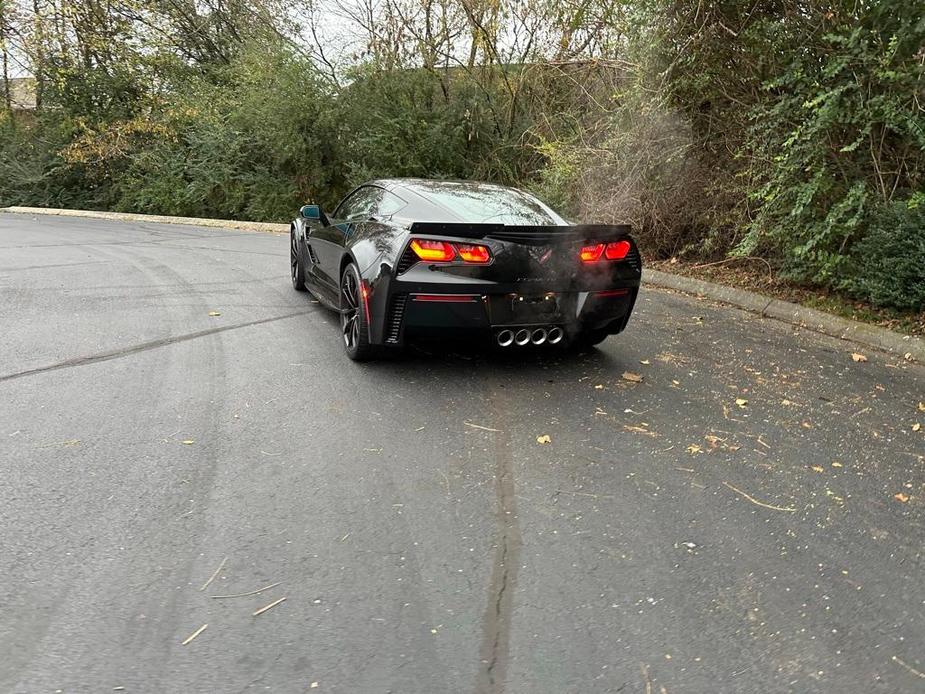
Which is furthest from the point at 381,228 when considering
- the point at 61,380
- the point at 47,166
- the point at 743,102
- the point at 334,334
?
the point at 47,166

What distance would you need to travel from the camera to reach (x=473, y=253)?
4.78 meters

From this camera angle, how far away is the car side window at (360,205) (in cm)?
599

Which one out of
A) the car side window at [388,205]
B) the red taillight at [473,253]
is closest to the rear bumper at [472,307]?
the red taillight at [473,253]

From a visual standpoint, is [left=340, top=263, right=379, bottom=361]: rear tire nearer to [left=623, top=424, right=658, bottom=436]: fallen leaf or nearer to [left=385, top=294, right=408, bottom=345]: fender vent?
[left=385, top=294, right=408, bottom=345]: fender vent

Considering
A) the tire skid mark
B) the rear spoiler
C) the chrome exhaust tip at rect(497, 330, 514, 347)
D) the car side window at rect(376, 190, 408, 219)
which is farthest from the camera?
the car side window at rect(376, 190, 408, 219)

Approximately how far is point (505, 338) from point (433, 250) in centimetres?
79

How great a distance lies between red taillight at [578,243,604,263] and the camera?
16.6ft

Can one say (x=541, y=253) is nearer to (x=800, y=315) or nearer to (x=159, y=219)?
(x=800, y=315)

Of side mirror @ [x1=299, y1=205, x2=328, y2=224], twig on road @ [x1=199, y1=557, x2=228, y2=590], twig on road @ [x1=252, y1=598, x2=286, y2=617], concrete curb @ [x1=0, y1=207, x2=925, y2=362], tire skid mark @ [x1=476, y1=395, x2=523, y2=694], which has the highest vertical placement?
side mirror @ [x1=299, y1=205, x2=328, y2=224]

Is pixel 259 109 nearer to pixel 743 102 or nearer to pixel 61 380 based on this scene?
pixel 743 102

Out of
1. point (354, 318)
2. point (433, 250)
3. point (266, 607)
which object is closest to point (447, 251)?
point (433, 250)

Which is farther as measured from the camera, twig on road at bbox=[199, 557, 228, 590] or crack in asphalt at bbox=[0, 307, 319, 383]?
crack in asphalt at bbox=[0, 307, 319, 383]

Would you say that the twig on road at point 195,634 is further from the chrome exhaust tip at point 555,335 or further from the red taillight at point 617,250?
the red taillight at point 617,250

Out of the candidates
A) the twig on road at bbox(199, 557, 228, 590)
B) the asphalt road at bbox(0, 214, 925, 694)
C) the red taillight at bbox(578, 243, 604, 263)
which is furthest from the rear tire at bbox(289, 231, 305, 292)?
the twig on road at bbox(199, 557, 228, 590)
